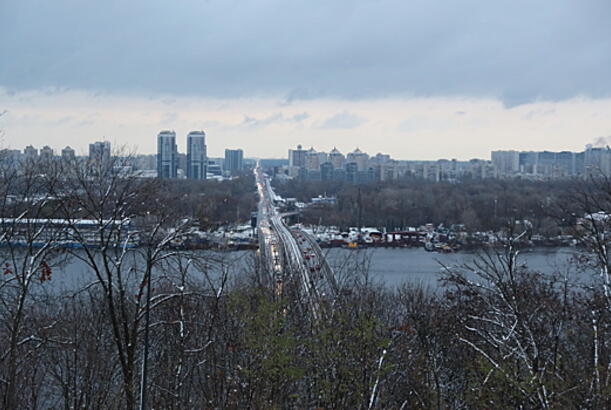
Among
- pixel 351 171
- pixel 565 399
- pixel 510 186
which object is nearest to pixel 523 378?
pixel 565 399

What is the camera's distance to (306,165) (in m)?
44.7

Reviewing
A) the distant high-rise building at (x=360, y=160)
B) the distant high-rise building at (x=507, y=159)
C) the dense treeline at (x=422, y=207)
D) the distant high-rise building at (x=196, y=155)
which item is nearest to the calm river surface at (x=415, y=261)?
the dense treeline at (x=422, y=207)

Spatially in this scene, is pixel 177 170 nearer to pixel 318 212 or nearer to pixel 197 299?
pixel 318 212

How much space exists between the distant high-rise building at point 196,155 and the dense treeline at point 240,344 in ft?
95.6

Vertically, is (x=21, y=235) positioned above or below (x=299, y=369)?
above

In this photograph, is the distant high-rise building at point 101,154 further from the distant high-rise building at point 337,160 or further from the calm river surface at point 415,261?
the distant high-rise building at point 337,160

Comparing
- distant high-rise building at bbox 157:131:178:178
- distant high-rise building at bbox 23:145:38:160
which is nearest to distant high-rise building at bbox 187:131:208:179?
distant high-rise building at bbox 157:131:178:178

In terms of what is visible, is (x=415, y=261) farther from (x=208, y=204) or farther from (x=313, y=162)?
(x=313, y=162)

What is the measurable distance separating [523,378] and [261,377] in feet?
3.39

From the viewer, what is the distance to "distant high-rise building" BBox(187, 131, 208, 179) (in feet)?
106

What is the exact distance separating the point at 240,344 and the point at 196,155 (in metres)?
30.6

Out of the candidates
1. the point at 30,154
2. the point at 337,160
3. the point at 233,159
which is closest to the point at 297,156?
the point at 233,159

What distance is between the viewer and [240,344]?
291 cm

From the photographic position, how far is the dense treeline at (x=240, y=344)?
2.50m
